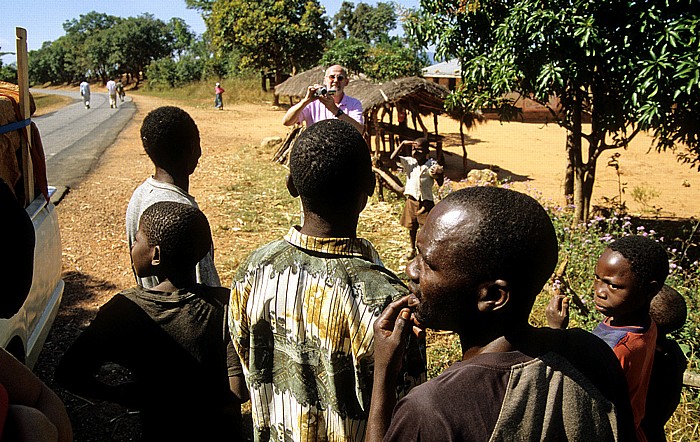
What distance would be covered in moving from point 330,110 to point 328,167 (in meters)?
3.36

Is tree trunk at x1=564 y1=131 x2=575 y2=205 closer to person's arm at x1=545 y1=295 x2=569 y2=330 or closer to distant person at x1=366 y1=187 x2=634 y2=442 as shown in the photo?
person's arm at x1=545 y1=295 x2=569 y2=330

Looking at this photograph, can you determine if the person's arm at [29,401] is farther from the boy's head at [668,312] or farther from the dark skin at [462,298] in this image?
the boy's head at [668,312]

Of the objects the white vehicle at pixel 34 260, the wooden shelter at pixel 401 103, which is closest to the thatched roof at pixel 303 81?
the wooden shelter at pixel 401 103

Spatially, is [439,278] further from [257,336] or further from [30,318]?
[30,318]

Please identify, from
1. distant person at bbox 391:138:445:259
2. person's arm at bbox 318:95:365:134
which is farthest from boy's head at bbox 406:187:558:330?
Answer: distant person at bbox 391:138:445:259

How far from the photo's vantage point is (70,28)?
8581 cm

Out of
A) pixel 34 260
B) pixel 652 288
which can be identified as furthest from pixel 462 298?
pixel 34 260

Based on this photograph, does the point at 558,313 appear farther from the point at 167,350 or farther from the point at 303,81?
the point at 303,81

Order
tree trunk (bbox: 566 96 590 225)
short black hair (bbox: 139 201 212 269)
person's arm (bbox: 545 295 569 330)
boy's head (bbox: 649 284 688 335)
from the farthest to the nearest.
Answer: tree trunk (bbox: 566 96 590 225), boy's head (bbox: 649 284 688 335), short black hair (bbox: 139 201 212 269), person's arm (bbox: 545 295 569 330)

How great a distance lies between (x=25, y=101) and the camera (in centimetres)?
368

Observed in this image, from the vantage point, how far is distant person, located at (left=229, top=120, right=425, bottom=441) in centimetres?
172

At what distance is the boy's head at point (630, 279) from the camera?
2.29 meters

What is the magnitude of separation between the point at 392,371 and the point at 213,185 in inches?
405

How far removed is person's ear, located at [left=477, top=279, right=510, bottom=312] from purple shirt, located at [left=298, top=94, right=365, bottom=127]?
4.08 metres
